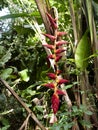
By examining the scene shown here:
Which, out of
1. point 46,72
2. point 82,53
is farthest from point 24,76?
point 82,53

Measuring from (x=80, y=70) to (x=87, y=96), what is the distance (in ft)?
0.35

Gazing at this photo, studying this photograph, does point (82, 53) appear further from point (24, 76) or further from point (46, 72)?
point (24, 76)

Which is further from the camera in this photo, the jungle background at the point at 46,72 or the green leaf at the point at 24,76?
the green leaf at the point at 24,76

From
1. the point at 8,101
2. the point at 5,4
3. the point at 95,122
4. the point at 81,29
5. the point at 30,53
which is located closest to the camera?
the point at 95,122

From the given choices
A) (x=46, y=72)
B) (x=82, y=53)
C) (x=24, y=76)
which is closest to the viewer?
(x=82, y=53)

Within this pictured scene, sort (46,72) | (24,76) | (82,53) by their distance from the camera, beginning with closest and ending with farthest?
(82,53) → (46,72) → (24,76)

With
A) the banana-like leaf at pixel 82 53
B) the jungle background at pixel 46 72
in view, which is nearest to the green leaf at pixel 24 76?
the jungle background at pixel 46 72

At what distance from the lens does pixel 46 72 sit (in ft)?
4.17

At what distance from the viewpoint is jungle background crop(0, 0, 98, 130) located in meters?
1.07

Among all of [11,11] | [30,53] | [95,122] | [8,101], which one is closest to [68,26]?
[30,53]

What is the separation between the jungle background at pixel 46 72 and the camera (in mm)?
1068

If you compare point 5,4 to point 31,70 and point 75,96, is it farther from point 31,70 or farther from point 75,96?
point 75,96

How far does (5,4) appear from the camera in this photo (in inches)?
78.2

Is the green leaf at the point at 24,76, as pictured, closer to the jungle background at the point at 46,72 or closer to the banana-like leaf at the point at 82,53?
the jungle background at the point at 46,72
